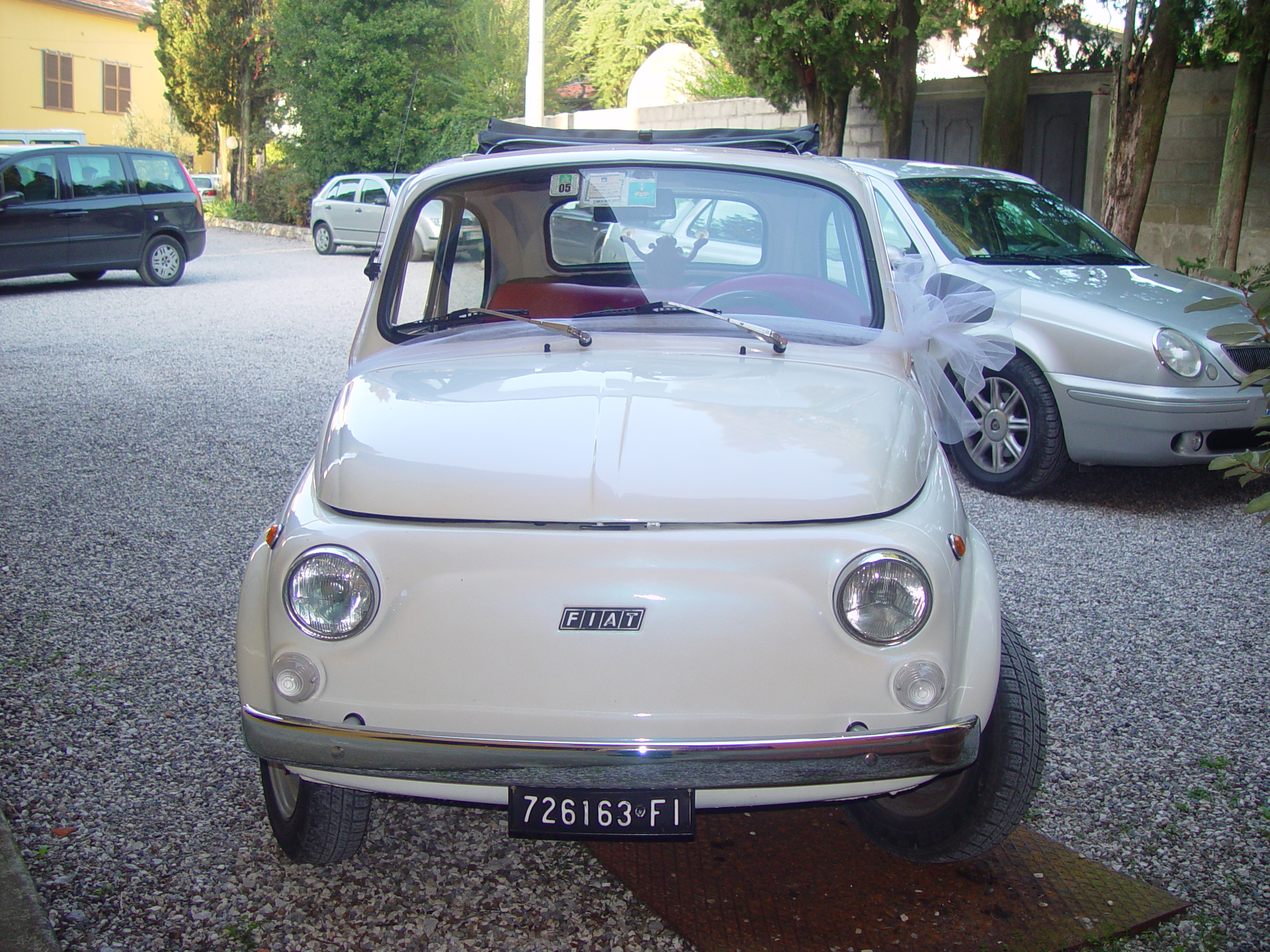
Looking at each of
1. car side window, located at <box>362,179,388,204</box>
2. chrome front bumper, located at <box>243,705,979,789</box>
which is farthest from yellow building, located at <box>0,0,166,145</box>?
chrome front bumper, located at <box>243,705,979,789</box>

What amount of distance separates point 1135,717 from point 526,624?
2.28 meters

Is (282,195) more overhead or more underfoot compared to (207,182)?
more underfoot

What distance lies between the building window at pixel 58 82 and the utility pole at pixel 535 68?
109 ft

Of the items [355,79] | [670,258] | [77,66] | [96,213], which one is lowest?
[96,213]

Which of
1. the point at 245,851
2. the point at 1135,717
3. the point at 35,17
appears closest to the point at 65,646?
the point at 245,851

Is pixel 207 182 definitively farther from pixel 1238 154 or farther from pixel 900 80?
pixel 1238 154

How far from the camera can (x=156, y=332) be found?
11.6 meters

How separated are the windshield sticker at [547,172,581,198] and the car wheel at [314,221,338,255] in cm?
1943

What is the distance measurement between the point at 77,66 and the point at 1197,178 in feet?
136

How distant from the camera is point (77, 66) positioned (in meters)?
42.3

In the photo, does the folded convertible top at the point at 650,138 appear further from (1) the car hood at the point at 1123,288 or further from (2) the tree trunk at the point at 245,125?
(2) the tree trunk at the point at 245,125

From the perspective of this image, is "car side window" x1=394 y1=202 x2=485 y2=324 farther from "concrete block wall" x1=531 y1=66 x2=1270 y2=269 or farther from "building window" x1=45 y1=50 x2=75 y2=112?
"building window" x1=45 y1=50 x2=75 y2=112

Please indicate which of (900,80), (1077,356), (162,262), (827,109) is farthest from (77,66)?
(1077,356)

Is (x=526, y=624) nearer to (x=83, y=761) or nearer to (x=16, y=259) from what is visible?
(x=83, y=761)
